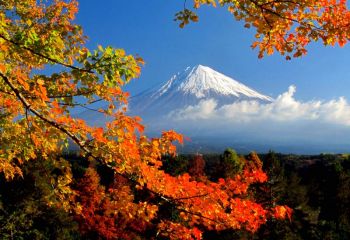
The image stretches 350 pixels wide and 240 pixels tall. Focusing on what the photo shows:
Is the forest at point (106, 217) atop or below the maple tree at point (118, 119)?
below

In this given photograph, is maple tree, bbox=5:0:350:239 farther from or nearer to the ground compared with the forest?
farther from the ground

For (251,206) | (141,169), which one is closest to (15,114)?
(141,169)

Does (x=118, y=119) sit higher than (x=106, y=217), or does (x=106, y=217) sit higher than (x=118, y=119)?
(x=118, y=119)

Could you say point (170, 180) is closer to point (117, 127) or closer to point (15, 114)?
point (117, 127)

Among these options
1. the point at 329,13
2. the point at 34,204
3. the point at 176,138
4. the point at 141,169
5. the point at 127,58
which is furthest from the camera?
the point at 34,204

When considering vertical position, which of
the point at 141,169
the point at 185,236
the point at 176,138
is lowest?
the point at 185,236

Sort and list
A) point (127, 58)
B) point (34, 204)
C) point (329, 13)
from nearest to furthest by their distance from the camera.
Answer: point (329, 13)
point (127, 58)
point (34, 204)

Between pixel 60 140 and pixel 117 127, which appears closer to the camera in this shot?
pixel 117 127

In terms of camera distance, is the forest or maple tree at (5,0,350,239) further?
the forest

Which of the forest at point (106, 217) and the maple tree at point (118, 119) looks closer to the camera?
the maple tree at point (118, 119)

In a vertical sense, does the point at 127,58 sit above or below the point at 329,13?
below

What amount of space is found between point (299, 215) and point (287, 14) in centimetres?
3197

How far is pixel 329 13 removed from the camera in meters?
5.69

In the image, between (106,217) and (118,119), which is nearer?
(118,119)
